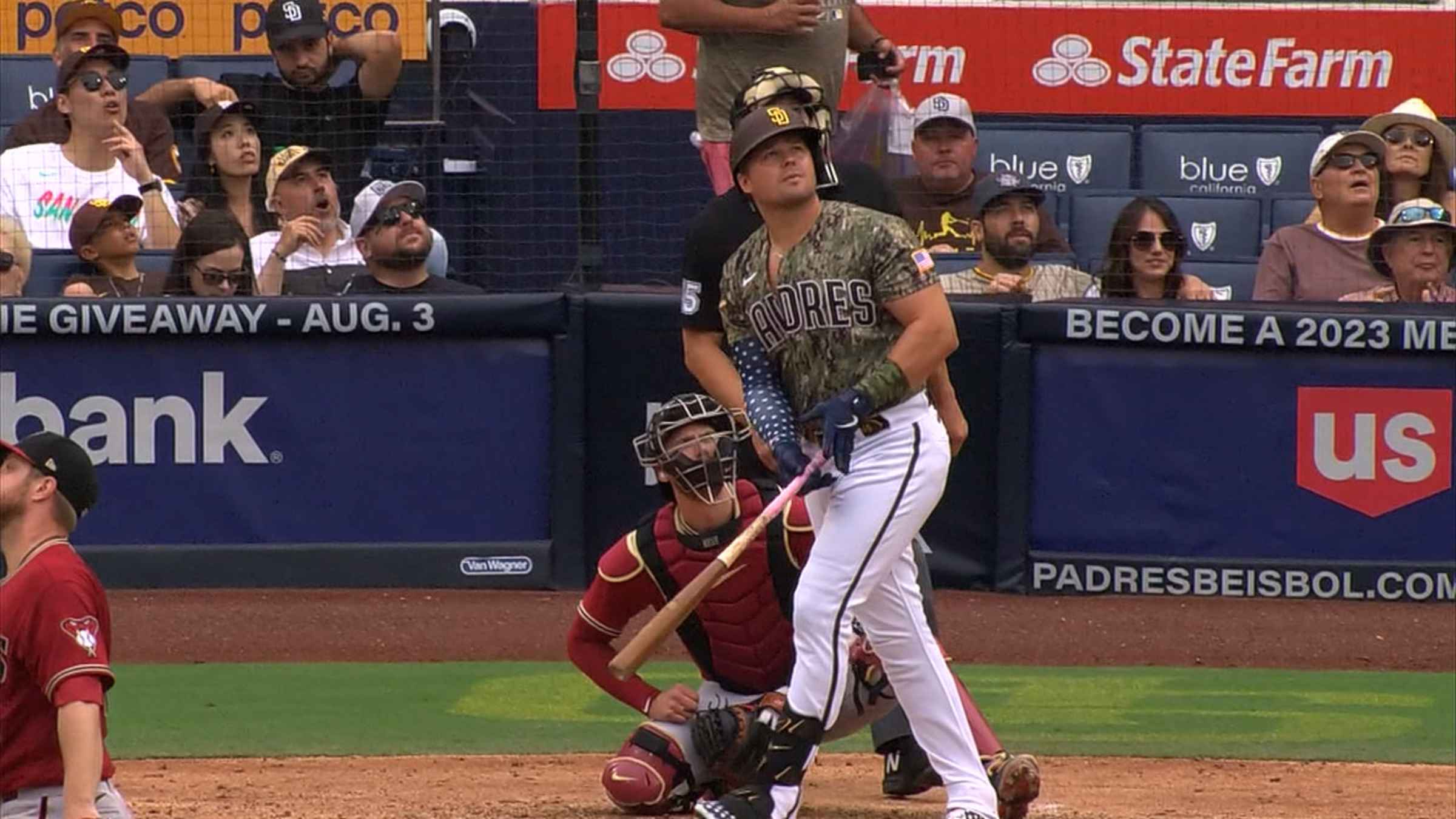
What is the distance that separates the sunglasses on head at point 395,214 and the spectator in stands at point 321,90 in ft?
1.75

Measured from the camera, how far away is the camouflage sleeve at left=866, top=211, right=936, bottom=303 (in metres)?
5.22

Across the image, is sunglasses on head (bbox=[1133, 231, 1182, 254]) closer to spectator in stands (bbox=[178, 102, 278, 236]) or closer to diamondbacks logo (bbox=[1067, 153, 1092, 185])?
diamondbacks logo (bbox=[1067, 153, 1092, 185])

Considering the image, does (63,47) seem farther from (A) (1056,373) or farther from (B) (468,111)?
(A) (1056,373)

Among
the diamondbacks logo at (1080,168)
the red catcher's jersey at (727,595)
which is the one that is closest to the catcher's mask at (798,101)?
the red catcher's jersey at (727,595)

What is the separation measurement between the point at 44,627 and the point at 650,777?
2.19 metres

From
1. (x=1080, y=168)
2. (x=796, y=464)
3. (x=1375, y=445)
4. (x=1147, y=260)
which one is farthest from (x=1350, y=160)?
(x=796, y=464)

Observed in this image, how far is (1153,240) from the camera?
9.57m

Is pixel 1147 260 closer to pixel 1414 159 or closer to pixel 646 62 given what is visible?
pixel 1414 159

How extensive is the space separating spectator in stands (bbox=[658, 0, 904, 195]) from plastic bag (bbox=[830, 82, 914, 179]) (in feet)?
2.71

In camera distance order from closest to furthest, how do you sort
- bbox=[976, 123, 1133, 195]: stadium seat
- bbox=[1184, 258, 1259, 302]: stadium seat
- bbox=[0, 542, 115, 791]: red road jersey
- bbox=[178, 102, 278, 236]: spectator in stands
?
1. bbox=[0, 542, 115, 791]: red road jersey
2. bbox=[178, 102, 278, 236]: spectator in stands
3. bbox=[1184, 258, 1259, 302]: stadium seat
4. bbox=[976, 123, 1133, 195]: stadium seat

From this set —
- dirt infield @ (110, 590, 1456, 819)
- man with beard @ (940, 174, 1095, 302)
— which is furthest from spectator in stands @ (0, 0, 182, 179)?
man with beard @ (940, 174, 1095, 302)

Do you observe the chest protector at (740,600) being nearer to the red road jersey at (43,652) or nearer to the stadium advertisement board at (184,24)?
the red road jersey at (43,652)

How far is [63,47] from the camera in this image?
1029 cm

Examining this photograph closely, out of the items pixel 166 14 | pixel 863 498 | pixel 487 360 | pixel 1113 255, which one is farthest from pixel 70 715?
pixel 166 14
